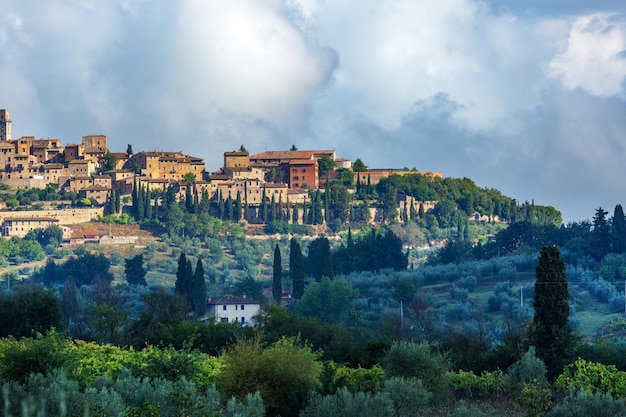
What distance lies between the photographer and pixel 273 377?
1373 inches

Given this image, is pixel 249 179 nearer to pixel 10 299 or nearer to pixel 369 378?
pixel 10 299

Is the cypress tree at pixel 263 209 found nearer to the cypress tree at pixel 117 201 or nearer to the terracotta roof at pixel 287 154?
the cypress tree at pixel 117 201

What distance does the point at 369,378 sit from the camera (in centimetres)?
3753

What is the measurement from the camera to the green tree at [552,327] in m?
40.7

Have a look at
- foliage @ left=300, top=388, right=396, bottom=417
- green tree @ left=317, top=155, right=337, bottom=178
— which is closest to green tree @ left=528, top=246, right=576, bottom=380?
foliage @ left=300, top=388, right=396, bottom=417

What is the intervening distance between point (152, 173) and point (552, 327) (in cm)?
7192

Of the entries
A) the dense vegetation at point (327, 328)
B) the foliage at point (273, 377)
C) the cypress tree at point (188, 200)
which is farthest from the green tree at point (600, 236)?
the foliage at point (273, 377)

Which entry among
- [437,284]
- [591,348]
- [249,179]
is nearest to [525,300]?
[437,284]

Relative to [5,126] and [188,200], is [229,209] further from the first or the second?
[5,126]

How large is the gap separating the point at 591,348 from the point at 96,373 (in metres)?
15.3

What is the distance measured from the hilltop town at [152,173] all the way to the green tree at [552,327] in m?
63.2

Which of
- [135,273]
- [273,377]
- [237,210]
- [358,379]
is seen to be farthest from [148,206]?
[273,377]

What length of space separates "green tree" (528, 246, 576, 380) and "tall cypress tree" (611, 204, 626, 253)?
116 feet

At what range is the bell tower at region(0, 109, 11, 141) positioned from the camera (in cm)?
12006
